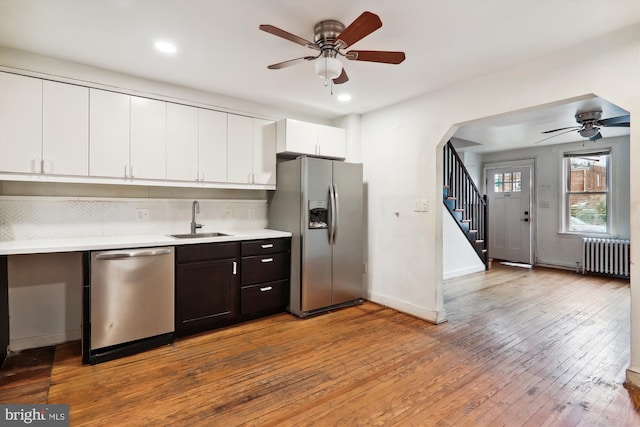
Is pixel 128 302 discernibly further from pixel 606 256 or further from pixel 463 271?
pixel 606 256

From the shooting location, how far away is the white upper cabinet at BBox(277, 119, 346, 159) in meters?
3.84

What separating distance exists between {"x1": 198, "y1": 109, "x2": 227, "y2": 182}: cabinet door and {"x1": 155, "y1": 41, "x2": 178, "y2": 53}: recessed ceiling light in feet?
2.82

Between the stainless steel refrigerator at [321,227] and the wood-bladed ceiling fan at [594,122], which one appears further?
the wood-bladed ceiling fan at [594,122]

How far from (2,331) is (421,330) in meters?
3.46

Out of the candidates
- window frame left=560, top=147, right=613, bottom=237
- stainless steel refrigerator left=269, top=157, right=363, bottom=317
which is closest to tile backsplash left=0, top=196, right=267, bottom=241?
stainless steel refrigerator left=269, top=157, right=363, bottom=317

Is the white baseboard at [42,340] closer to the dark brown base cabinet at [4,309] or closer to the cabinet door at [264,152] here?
the dark brown base cabinet at [4,309]

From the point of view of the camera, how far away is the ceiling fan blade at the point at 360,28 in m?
1.80

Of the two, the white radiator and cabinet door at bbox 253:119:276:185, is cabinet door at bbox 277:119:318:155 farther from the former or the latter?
the white radiator

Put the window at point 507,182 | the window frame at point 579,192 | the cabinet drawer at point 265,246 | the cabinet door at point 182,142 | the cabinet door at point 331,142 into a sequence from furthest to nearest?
the window at point 507,182 < the window frame at point 579,192 < the cabinet door at point 331,142 < the cabinet drawer at point 265,246 < the cabinet door at point 182,142

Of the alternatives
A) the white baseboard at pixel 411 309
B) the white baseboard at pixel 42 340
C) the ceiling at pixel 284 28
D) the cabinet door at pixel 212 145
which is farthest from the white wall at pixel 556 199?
the white baseboard at pixel 42 340

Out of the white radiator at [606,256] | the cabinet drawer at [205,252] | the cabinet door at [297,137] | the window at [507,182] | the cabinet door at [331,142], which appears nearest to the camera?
the cabinet drawer at [205,252]

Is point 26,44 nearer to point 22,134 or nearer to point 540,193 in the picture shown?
point 22,134

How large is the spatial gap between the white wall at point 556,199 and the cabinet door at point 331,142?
465cm

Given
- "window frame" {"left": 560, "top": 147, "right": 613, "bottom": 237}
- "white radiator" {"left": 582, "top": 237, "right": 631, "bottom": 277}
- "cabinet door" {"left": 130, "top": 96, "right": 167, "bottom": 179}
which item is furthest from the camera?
"window frame" {"left": 560, "top": 147, "right": 613, "bottom": 237}
